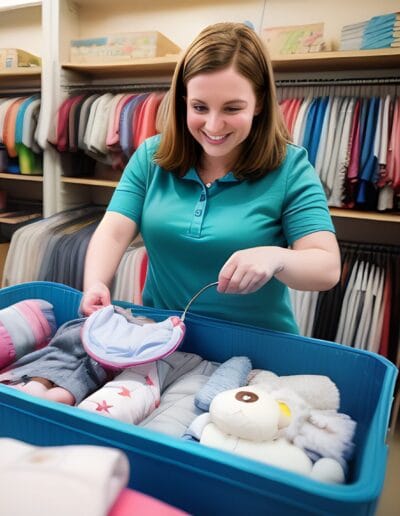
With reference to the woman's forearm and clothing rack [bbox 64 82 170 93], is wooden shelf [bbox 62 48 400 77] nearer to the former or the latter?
clothing rack [bbox 64 82 170 93]

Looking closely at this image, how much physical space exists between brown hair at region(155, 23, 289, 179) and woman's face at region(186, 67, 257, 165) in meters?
0.02

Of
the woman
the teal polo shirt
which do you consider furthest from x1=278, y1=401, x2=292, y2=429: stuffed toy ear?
the teal polo shirt

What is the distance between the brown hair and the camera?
748 millimetres

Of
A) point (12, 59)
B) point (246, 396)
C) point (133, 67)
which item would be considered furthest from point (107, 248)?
point (12, 59)

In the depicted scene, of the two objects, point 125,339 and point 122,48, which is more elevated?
point 122,48

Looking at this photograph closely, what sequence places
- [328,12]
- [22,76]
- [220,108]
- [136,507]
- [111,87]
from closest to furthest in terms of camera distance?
[136,507]
[220,108]
[328,12]
[111,87]
[22,76]

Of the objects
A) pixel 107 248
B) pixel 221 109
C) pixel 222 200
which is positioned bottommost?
pixel 107 248

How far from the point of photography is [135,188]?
0.94 meters

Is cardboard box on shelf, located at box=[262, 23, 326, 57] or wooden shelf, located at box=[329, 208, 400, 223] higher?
cardboard box on shelf, located at box=[262, 23, 326, 57]

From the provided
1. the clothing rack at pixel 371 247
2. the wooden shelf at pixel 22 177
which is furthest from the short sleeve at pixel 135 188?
the wooden shelf at pixel 22 177

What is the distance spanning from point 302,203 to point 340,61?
1.36 metres

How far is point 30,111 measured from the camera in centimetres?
231

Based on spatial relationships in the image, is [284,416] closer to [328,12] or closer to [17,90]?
[328,12]

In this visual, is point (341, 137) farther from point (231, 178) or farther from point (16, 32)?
point (16, 32)
